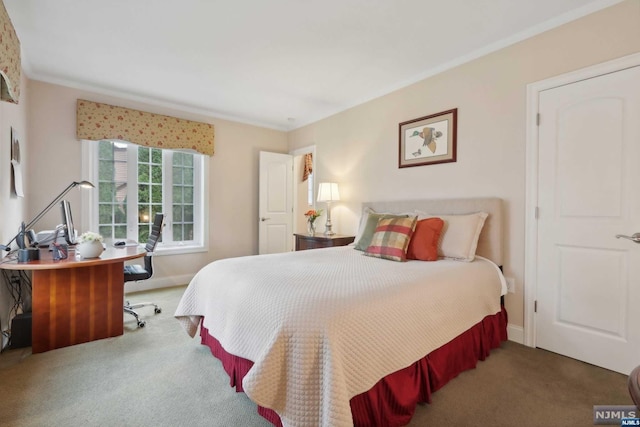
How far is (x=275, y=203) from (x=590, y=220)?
12.6ft

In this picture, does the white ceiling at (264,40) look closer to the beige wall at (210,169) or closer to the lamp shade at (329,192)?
the beige wall at (210,169)

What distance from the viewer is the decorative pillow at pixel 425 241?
2395mm

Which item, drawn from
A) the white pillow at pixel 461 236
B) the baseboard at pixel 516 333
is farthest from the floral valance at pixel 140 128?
the baseboard at pixel 516 333

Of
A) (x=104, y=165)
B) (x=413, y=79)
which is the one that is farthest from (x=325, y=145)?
(x=104, y=165)

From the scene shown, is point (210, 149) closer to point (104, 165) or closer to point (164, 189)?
point (164, 189)

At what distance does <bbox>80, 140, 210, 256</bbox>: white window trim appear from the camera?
11.5 ft

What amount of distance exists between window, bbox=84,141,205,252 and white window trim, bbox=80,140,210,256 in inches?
0.5

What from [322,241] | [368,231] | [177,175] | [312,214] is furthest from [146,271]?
[368,231]

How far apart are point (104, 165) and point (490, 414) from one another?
14.6 ft

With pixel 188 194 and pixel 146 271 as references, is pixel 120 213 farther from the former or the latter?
pixel 146 271

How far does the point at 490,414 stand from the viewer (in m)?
1.57

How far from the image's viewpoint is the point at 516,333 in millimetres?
2457

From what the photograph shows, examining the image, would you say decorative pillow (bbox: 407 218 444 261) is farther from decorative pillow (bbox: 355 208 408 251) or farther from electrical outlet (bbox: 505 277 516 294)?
electrical outlet (bbox: 505 277 516 294)

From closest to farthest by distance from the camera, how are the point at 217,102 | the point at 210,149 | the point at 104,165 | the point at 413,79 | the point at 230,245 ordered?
the point at 413,79
the point at 104,165
the point at 217,102
the point at 210,149
the point at 230,245
